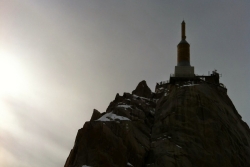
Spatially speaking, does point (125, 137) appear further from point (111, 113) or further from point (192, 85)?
point (192, 85)

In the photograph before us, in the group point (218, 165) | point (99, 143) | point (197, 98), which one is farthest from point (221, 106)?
point (99, 143)

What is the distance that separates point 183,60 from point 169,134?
2733cm

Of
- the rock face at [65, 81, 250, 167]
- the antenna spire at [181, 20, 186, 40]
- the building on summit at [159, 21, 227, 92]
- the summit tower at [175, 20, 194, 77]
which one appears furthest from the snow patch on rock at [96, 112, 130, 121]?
the antenna spire at [181, 20, 186, 40]

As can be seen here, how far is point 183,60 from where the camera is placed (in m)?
74.6

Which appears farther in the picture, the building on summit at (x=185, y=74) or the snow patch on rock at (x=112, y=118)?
the building on summit at (x=185, y=74)

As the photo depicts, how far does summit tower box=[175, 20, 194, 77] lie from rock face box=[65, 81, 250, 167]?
7.64 meters

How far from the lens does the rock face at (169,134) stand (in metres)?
47.0

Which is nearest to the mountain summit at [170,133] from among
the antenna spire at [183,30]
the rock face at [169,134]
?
the rock face at [169,134]

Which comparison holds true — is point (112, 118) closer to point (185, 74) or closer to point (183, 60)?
point (185, 74)

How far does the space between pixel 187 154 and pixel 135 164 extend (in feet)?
27.9

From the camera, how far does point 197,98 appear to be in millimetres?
58250

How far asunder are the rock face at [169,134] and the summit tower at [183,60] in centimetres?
764

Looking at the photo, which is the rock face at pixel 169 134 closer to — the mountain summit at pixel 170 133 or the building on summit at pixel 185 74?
the mountain summit at pixel 170 133

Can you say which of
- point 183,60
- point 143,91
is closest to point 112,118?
point 143,91
